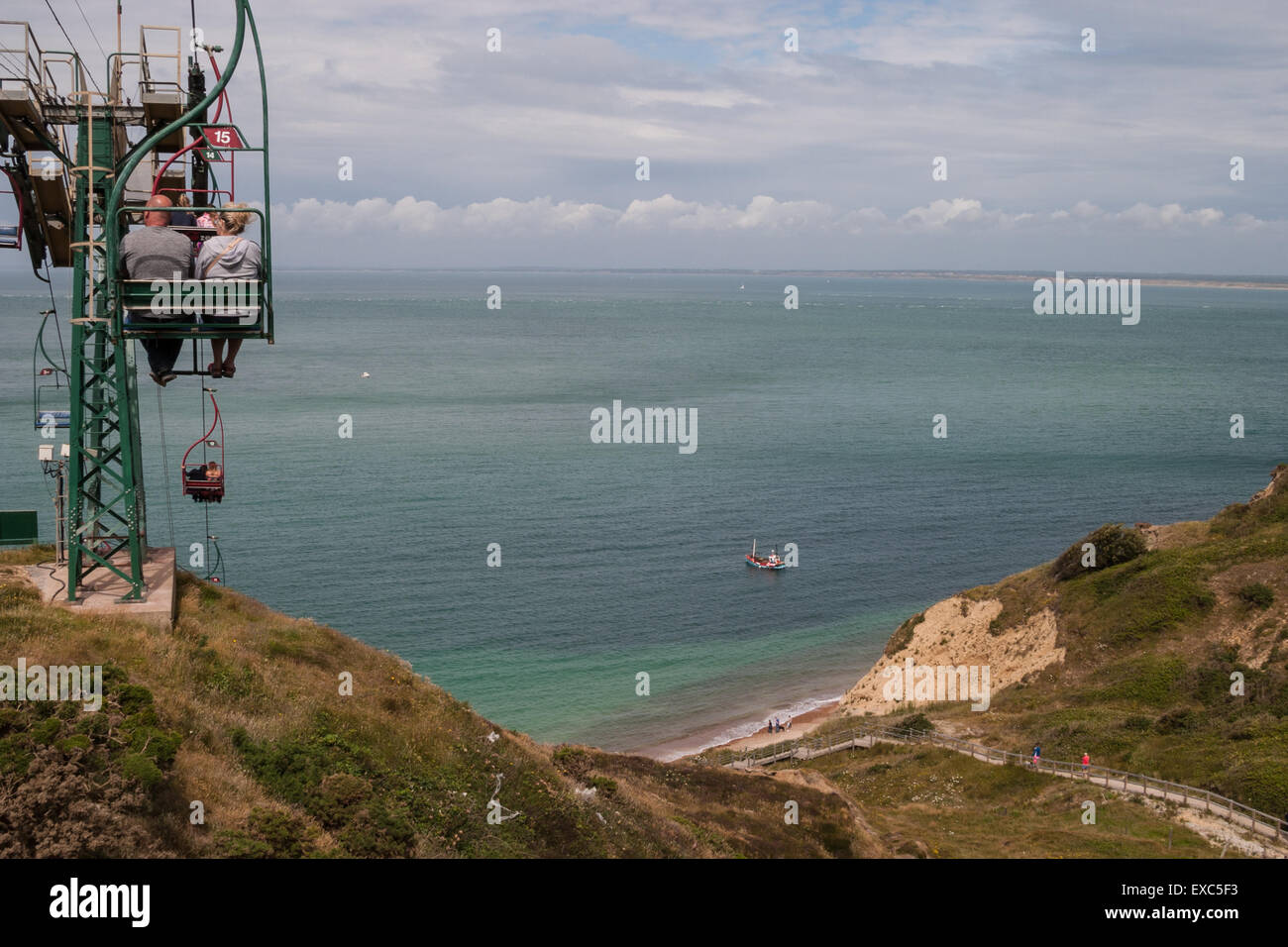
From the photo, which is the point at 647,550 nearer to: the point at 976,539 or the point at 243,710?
the point at 976,539

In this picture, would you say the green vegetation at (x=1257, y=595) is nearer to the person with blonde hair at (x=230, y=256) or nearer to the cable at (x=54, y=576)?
the person with blonde hair at (x=230, y=256)
